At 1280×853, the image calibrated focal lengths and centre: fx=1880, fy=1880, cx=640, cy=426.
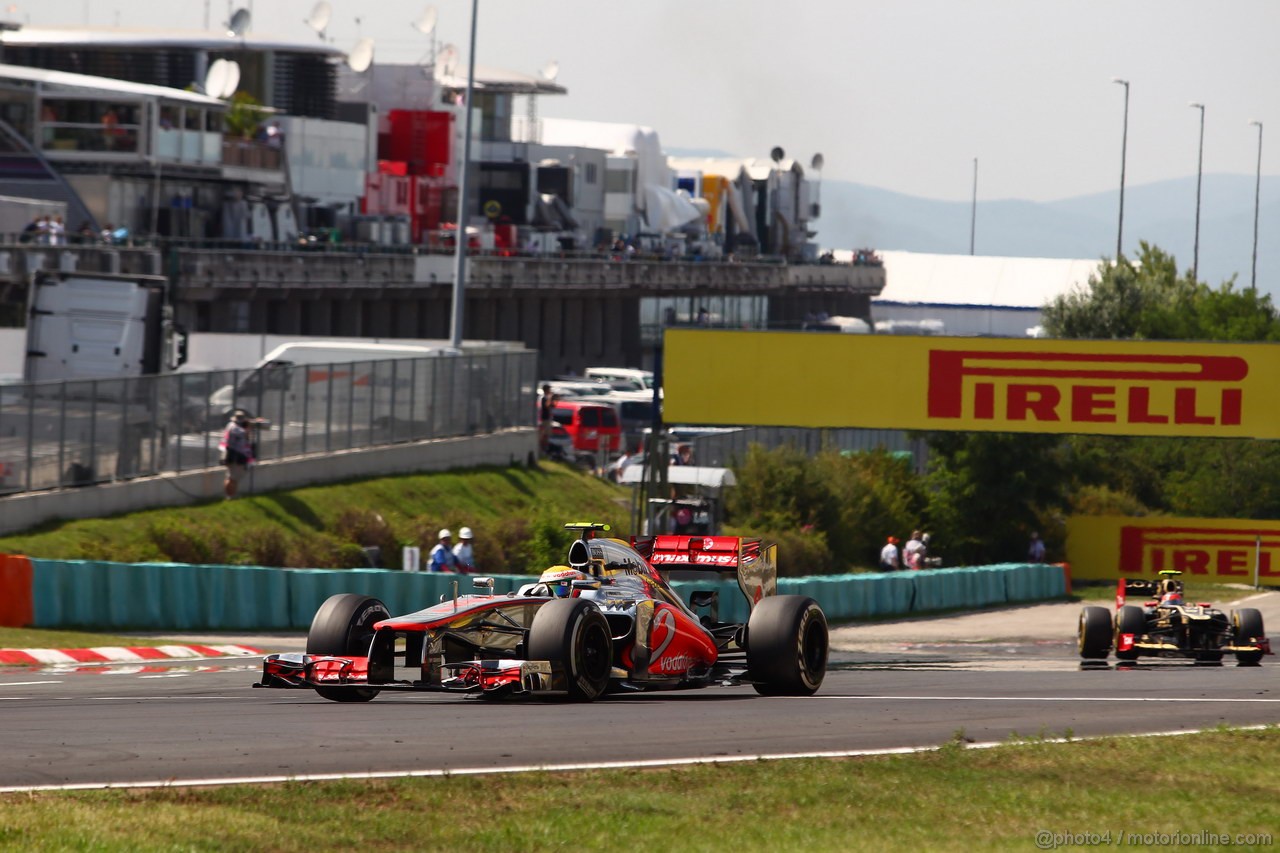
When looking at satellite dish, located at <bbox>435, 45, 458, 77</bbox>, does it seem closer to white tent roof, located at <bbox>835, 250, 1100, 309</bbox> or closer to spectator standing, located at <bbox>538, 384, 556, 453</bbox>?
white tent roof, located at <bbox>835, 250, 1100, 309</bbox>

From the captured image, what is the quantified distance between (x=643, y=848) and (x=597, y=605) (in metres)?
5.88

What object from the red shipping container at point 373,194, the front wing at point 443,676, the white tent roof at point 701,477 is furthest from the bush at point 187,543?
the red shipping container at point 373,194

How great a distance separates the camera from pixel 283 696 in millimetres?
14727

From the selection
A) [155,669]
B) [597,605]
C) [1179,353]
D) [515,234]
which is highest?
[515,234]

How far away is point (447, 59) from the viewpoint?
113 m

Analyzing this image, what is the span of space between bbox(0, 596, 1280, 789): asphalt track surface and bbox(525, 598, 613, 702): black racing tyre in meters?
0.19

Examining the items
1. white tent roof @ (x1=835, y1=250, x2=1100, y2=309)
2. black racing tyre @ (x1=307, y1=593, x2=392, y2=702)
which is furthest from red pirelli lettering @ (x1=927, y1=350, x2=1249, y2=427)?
white tent roof @ (x1=835, y1=250, x2=1100, y2=309)

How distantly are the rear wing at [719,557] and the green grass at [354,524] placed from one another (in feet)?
41.3

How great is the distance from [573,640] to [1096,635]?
12644 mm

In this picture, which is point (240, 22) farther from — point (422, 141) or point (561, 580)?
point (561, 580)

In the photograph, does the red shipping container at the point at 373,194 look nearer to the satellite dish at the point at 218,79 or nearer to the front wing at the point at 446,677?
the satellite dish at the point at 218,79

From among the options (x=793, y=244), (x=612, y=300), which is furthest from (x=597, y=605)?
(x=793, y=244)

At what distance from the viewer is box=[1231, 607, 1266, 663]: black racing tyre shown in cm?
2409

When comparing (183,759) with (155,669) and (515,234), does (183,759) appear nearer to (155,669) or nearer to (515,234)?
(155,669)
